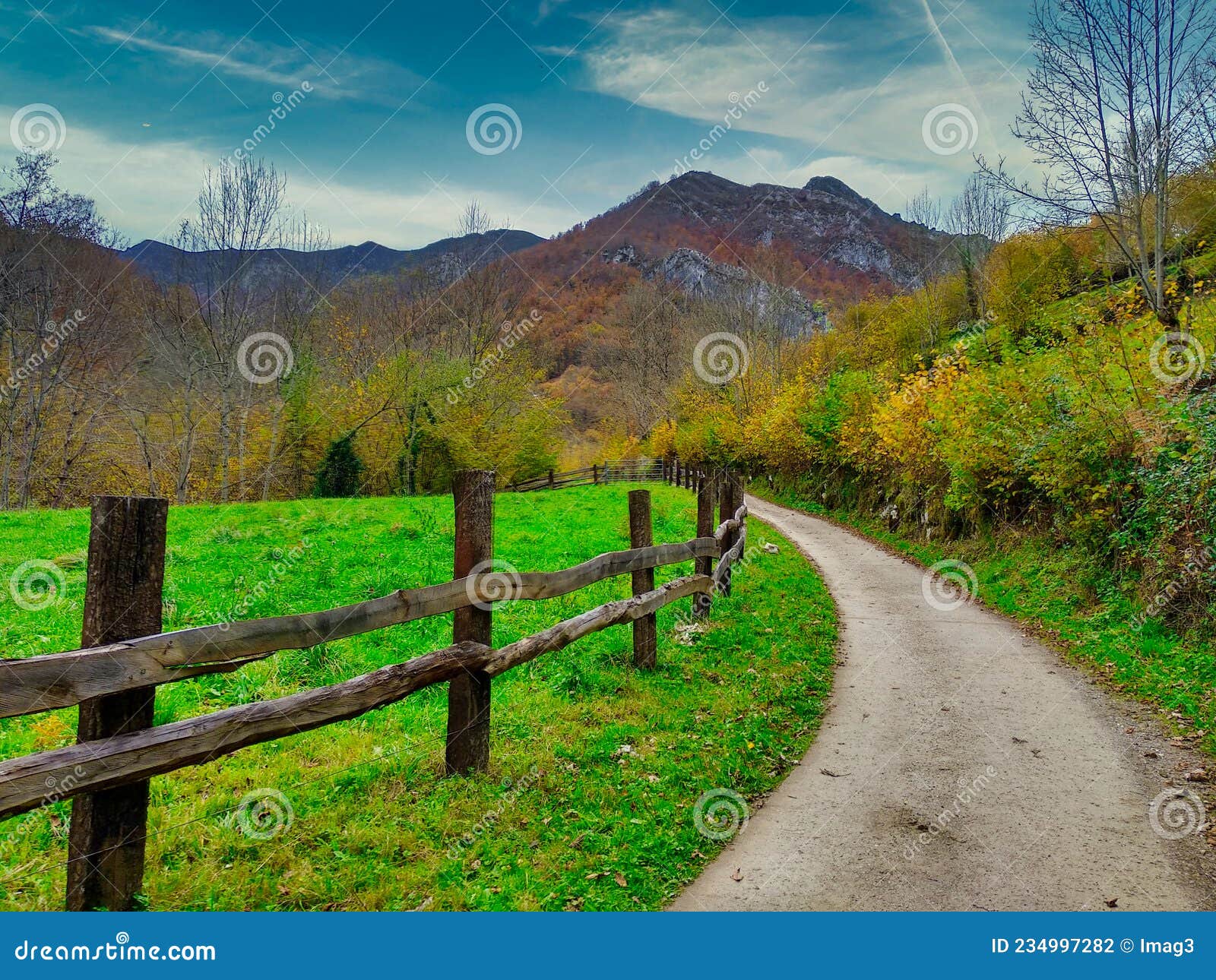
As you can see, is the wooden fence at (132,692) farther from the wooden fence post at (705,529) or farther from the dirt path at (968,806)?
the wooden fence post at (705,529)

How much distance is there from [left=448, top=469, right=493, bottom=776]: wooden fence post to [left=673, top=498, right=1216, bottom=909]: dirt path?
1.69m

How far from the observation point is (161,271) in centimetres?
3025

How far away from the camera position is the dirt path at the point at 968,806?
3.50m

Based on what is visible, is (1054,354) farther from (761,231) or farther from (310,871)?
(761,231)

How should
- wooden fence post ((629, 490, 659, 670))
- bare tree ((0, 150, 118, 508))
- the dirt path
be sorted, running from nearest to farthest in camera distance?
the dirt path < wooden fence post ((629, 490, 659, 670)) < bare tree ((0, 150, 118, 508))

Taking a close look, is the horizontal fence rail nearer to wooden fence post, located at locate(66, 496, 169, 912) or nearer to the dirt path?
wooden fence post, located at locate(66, 496, 169, 912)

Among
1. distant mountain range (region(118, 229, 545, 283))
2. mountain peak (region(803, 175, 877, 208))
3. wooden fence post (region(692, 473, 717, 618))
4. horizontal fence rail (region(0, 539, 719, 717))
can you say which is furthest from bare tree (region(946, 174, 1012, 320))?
mountain peak (region(803, 175, 877, 208))

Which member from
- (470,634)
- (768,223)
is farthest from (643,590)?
(768,223)

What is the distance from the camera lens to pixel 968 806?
4.45m

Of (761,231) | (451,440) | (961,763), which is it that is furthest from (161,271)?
(761,231)

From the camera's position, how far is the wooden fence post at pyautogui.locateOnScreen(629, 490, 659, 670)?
686 centimetres

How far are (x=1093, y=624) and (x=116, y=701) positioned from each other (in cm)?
1026

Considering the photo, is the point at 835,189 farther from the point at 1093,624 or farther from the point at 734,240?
the point at 1093,624

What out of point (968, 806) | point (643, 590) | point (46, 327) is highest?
point (46, 327)
